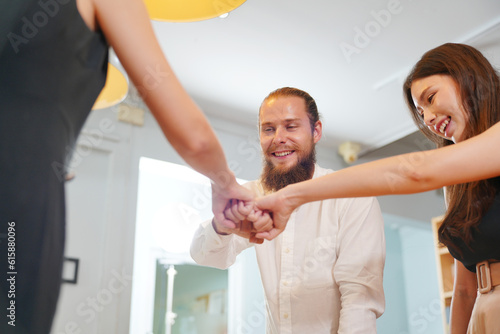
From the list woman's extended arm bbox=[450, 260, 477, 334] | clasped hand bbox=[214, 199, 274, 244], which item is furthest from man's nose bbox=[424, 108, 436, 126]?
clasped hand bbox=[214, 199, 274, 244]

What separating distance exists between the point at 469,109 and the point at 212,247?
99cm

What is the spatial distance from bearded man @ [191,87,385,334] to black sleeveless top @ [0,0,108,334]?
3.12ft

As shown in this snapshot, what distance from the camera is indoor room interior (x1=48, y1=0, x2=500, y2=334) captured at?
3365 millimetres

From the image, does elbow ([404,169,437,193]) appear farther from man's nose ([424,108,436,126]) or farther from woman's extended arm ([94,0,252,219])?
woman's extended arm ([94,0,252,219])

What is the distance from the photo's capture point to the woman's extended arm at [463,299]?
1659 mm

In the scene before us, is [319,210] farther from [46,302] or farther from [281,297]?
[46,302]

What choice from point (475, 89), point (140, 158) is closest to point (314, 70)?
point (140, 158)

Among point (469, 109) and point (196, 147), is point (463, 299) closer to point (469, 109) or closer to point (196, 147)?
point (469, 109)

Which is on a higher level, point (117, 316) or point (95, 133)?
point (95, 133)

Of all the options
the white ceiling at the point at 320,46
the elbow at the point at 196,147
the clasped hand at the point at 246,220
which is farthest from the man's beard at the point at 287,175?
the white ceiling at the point at 320,46

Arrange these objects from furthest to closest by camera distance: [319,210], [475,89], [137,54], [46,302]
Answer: [319,210] → [475,89] → [137,54] → [46,302]

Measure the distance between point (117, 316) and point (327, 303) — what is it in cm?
221

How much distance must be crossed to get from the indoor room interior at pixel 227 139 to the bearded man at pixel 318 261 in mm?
934

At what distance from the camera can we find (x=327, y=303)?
5.85 ft
